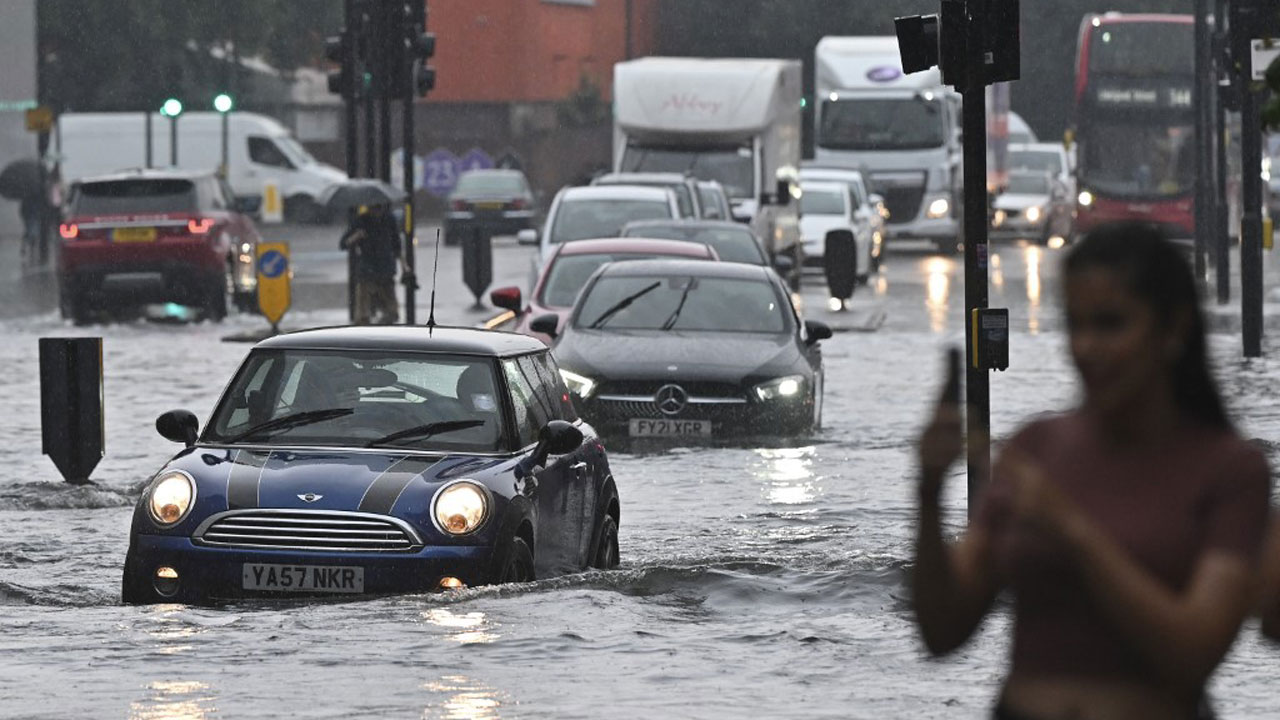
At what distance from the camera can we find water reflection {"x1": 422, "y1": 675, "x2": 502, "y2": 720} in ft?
26.1

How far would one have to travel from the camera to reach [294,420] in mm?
10805

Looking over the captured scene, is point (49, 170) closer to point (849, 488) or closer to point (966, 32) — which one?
point (849, 488)

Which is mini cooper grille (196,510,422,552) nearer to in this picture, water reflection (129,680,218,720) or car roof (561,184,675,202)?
water reflection (129,680,218,720)

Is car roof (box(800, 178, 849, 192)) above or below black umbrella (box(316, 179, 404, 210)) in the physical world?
below

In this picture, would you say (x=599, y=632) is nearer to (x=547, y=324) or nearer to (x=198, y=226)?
(x=547, y=324)

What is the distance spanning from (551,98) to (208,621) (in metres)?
70.0

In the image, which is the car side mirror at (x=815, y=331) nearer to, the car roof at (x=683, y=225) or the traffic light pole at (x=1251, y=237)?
the traffic light pole at (x=1251, y=237)

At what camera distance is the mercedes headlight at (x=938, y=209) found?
176 feet

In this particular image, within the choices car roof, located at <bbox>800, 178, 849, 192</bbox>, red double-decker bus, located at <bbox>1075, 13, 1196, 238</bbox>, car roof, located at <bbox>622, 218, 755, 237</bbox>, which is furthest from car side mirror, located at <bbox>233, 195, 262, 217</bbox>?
red double-decker bus, located at <bbox>1075, 13, 1196, 238</bbox>

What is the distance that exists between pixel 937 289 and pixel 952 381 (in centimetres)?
3701

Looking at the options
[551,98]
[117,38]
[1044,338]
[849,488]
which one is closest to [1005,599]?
[849,488]

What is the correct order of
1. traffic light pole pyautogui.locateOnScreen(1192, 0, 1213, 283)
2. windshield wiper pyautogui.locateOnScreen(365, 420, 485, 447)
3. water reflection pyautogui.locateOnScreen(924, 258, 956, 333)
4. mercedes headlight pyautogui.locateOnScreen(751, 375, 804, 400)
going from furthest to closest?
traffic light pole pyautogui.locateOnScreen(1192, 0, 1213, 283), water reflection pyautogui.locateOnScreen(924, 258, 956, 333), mercedes headlight pyautogui.locateOnScreen(751, 375, 804, 400), windshield wiper pyautogui.locateOnScreen(365, 420, 485, 447)

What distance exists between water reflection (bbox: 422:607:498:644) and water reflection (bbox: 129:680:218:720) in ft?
3.79

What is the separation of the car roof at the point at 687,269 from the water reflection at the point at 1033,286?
37.5 feet
